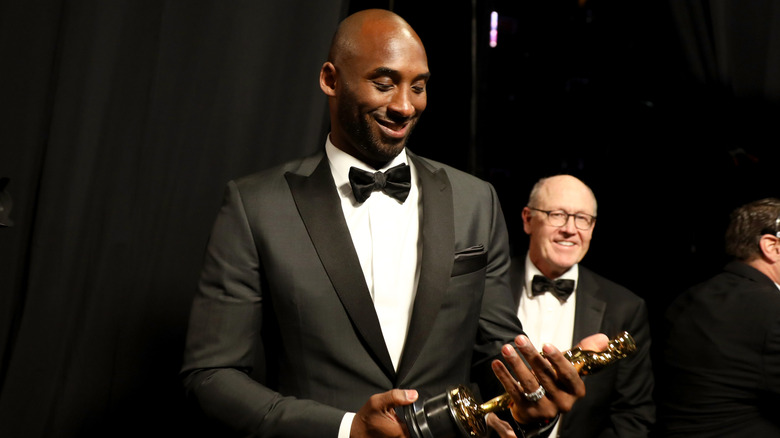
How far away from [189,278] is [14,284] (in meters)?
0.44

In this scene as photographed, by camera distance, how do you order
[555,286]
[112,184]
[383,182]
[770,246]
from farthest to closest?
[770,246]
[555,286]
[112,184]
[383,182]

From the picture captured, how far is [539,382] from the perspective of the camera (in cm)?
150

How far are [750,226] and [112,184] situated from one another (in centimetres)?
218

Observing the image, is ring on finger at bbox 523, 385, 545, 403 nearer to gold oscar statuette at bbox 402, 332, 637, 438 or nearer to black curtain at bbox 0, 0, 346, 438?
gold oscar statuette at bbox 402, 332, 637, 438

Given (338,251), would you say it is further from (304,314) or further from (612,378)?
(612,378)

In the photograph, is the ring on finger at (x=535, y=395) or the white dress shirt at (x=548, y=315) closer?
the ring on finger at (x=535, y=395)

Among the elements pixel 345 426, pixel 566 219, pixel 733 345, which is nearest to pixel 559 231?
pixel 566 219

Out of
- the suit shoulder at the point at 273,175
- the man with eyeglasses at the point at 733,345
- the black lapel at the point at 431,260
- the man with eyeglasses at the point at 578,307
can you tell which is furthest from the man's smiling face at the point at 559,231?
the suit shoulder at the point at 273,175

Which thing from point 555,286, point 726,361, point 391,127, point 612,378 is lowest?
point 612,378

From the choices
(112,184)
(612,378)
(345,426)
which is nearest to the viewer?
(345,426)

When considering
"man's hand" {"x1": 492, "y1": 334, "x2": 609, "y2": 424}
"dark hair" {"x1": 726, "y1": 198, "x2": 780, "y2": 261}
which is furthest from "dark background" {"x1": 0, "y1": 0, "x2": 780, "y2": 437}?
"man's hand" {"x1": 492, "y1": 334, "x2": 609, "y2": 424}

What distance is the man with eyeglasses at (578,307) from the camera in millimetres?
2789

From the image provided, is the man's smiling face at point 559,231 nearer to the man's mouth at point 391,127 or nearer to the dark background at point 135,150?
the dark background at point 135,150

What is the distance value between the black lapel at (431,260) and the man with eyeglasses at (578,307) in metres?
1.20
